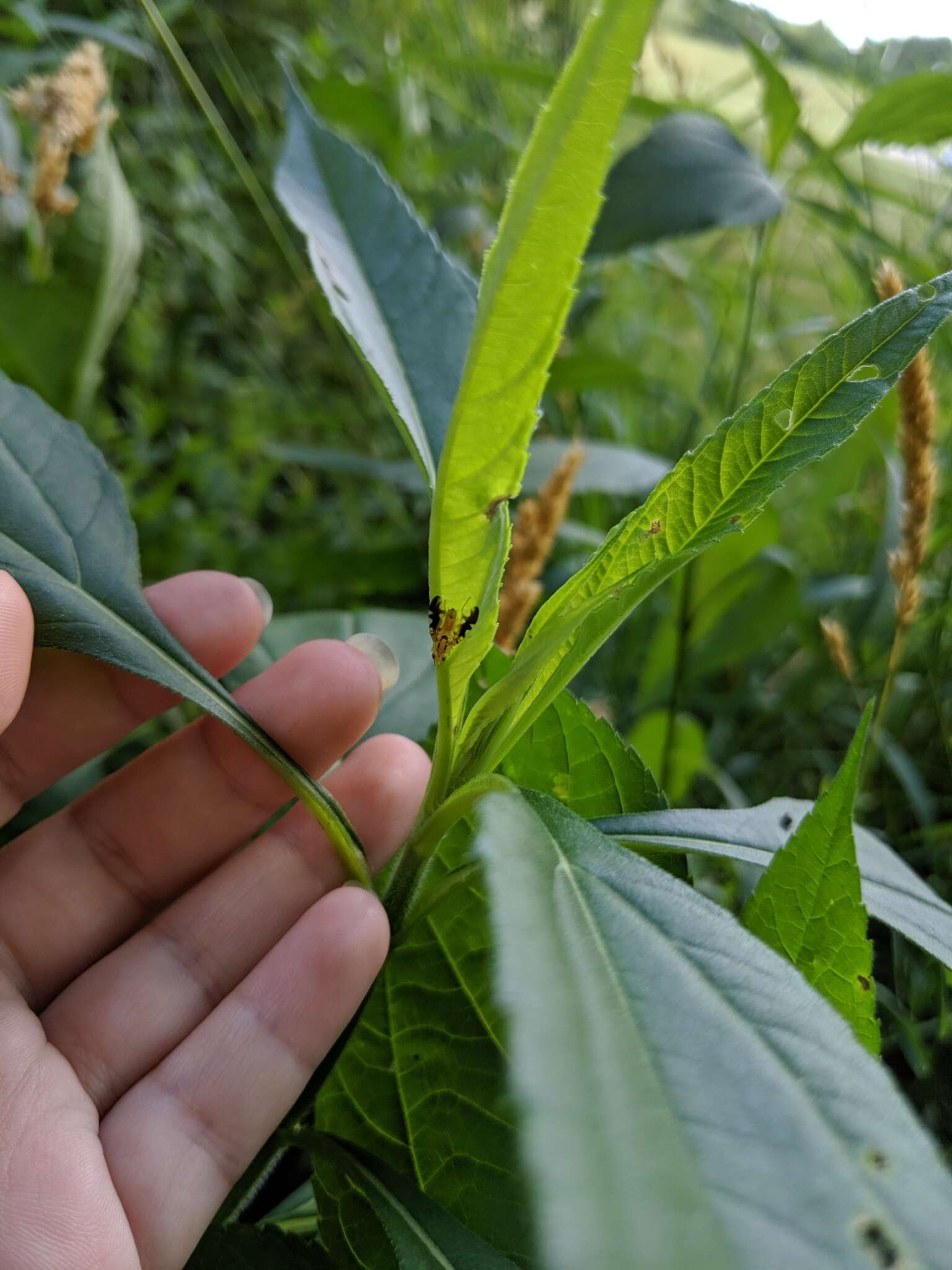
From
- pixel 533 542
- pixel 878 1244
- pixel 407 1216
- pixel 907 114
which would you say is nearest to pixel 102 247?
pixel 533 542

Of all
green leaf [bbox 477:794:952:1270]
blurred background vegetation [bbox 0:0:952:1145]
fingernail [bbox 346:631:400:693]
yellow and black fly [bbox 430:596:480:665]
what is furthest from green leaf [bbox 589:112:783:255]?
green leaf [bbox 477:794:952:1270]

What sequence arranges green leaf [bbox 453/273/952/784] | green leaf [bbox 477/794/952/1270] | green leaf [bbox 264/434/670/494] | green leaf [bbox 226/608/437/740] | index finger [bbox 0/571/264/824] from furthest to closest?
green leaf [bbox 264/434/670/494] < green leaf [bbox 226/608/437/740] < index finger [bbox 0/571/264/824] < green leaf [bbox 453/273/952/784] < green leaf [bbox 477/794/952/1270]

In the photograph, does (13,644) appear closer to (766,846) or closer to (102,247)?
(766,846)

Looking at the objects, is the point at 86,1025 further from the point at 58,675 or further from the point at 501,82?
the point at 501,82

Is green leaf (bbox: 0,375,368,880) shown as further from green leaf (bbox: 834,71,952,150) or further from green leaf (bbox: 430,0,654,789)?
green leaf (bbox: 834,71,952,150)

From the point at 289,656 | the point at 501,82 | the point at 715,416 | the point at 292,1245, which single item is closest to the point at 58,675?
the point at 289,656

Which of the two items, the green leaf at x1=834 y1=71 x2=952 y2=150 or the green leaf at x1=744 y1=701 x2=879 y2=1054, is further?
the green leaf at x1=834 y1=71 x2=952 y2=150
